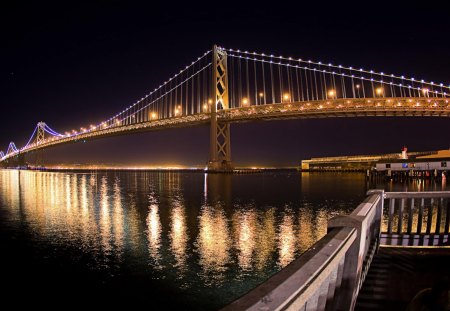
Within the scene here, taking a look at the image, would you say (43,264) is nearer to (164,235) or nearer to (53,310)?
(53,310)

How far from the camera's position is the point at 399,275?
4.99 m

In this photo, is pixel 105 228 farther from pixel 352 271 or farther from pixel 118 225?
pixel 352 271

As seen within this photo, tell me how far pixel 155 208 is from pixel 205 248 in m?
9.02

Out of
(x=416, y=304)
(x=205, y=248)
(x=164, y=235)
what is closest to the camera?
(x=416, y=304)

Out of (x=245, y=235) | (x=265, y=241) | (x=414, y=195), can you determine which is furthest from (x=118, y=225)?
(x=414, y=195)

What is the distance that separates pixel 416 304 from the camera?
2.54m

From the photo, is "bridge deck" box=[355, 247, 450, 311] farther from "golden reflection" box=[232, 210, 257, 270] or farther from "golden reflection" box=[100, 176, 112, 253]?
"golden reflection" box=[100, 176, 112, 253]

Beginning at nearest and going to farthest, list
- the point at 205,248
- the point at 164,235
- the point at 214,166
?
the point at 205,248 → the point at 164,235 → the point at 214,166

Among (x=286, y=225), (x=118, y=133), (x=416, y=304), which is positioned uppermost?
(x=118, y=133)

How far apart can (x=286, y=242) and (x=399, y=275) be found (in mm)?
5618

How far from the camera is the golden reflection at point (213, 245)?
8.00 metres

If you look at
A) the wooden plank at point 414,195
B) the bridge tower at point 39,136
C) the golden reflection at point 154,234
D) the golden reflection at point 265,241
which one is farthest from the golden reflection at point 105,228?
the bridge tower at point 39,136

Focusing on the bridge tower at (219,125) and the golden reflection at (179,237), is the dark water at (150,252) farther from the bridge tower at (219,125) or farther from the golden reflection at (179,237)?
the bridge tower at (219,125)

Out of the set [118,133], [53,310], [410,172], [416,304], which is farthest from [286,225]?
[118,133]
